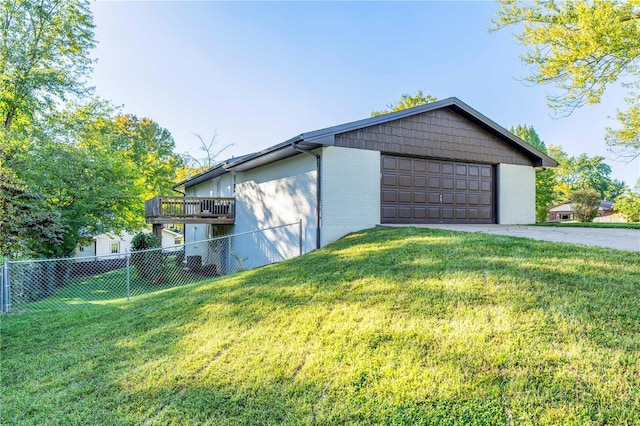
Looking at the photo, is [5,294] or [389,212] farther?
[389,212]

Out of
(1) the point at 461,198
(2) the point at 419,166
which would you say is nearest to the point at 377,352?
(2) the point at 419,166

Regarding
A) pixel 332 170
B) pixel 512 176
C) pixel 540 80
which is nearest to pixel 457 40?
pixel 540 80

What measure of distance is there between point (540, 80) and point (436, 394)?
42.3 feet

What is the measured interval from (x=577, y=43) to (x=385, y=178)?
7.38 metres

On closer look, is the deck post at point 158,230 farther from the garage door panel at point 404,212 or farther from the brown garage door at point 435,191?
the garage door panel at point 404,212

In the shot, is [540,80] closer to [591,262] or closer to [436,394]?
[591,262]

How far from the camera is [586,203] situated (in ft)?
60.5

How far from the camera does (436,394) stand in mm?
2434

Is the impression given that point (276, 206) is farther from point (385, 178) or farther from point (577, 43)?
point (577, 43)

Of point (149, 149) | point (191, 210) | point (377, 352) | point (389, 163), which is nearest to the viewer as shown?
point (377, 352)

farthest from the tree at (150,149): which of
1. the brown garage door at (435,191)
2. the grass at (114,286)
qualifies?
the brown garage door at (435,191)

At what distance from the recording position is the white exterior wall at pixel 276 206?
9.02m

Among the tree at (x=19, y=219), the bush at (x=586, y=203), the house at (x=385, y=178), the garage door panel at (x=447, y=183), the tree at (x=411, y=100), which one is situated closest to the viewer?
the house at (x=385, y=178)

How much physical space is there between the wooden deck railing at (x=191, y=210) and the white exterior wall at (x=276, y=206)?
0.54m
